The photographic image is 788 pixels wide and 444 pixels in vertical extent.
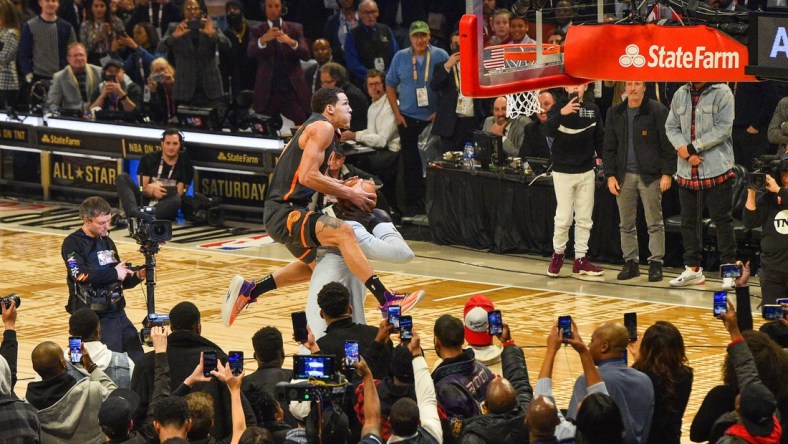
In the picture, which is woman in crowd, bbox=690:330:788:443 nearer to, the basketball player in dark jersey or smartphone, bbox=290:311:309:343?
smartphone, bbox=290:311:309:343

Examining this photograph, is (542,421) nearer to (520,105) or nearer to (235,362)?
(235,362)

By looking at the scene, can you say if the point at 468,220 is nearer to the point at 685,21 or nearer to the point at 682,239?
the point at 682,239

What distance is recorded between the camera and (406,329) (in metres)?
7.56

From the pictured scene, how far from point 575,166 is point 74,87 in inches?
324

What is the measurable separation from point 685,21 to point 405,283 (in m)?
5.11

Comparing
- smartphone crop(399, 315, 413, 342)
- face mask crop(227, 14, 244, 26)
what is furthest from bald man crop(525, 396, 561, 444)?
face mask crop(227, 14, 244, 26)

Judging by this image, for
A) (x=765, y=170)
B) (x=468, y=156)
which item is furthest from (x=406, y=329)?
(x=468, y=156)

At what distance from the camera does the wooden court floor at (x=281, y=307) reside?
1231 cm

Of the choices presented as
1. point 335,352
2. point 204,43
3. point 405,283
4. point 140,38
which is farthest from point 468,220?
point 335,352

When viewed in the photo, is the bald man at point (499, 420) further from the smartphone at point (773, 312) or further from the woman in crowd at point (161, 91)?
the woman in crowd at point (161, 91)

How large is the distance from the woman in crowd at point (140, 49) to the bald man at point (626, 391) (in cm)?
1391

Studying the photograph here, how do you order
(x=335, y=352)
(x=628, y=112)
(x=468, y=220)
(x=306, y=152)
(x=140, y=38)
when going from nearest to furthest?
(x=335, y=352) < (x=306, y=152) < (x=628, y=112) < (x=468, y=220) < (x=140, y=38)

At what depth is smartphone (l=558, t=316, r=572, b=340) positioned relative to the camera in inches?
295

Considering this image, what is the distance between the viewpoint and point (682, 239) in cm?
1577
